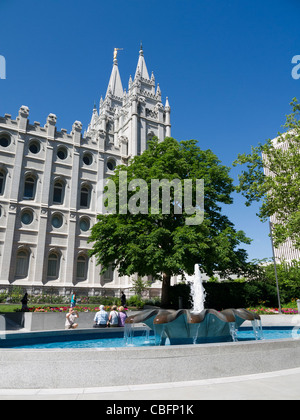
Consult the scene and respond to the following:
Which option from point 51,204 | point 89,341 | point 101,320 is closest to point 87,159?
point 51,204

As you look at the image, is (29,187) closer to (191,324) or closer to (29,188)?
(29,188)

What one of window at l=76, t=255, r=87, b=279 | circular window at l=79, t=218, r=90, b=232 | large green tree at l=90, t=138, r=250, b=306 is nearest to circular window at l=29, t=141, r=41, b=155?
circular window at l=79, t=218, r=90, b=232

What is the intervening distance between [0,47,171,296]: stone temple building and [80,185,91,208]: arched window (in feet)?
0.42

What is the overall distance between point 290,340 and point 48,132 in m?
37.7

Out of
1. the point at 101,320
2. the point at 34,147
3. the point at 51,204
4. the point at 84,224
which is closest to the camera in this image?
the point at 101,320

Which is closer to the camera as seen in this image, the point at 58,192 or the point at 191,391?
the point at 191,391

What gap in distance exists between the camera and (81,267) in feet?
124

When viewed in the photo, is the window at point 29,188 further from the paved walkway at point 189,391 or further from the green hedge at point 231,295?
the paved walkway at point 189,391

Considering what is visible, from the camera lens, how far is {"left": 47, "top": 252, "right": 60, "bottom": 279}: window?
1407 inches

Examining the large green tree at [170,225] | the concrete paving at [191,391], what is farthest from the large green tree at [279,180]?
the concrete paving at [191,391]

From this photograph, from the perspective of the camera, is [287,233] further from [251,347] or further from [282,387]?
[282,387]

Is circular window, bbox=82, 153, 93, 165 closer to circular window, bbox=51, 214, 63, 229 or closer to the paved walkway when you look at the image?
circular window, bbox=51, 214, 63, 229

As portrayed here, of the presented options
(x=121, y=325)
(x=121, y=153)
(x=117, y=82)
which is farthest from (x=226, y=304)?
(x=117, y=82)

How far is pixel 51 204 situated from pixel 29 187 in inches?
127
